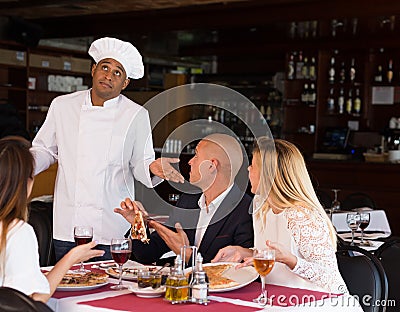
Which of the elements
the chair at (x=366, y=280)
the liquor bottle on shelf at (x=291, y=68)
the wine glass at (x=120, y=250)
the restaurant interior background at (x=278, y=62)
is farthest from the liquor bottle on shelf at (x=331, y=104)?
the wine glass at (x=120, y=250)

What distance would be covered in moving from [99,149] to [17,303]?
6.08 feet

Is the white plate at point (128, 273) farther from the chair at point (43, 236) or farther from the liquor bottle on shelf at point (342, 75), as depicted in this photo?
the liquor bottle on shelf at point (342, 75)

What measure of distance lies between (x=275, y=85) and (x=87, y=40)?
3.36m

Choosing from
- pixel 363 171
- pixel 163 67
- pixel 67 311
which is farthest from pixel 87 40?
pixel 67 311

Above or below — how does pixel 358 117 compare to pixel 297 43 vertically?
below

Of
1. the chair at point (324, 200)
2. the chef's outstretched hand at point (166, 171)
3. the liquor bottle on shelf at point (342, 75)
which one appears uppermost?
the liquor bottle on shelf at point (342, 75)

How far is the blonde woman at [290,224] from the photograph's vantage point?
280 cm

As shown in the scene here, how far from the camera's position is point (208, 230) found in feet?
11.3

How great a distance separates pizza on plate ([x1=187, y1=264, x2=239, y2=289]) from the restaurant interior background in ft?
19.7

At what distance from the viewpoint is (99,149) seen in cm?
378

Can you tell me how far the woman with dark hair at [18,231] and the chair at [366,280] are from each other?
4.02 feet

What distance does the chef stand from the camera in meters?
3.72

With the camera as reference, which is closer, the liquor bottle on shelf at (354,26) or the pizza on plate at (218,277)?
the pizza on plate at (218,277)

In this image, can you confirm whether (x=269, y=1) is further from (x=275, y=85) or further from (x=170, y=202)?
(x=170, y=202)
